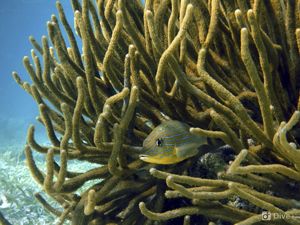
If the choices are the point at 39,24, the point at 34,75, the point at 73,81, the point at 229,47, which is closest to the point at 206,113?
the point at 229,47

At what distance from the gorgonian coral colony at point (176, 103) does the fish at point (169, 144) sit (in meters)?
0.13

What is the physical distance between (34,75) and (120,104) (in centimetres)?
77

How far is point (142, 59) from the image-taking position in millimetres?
2965

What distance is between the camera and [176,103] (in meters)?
2.88

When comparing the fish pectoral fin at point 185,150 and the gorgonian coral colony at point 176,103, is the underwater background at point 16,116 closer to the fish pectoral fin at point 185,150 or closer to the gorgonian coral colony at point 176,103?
the gorgonian coral colony at point 176,103

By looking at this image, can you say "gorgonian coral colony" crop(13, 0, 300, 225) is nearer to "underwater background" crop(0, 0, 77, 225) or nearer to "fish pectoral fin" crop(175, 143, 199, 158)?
"fish pectoral fin" crop(175, 143, 199, 158)

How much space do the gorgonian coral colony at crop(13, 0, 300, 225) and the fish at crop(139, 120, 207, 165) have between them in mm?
134

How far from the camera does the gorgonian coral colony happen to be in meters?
2.36

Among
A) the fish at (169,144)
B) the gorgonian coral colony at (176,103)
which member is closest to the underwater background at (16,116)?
the gorgonian coral colony at (176,103)

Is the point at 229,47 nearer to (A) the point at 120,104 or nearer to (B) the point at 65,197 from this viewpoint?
(A) the point at 120,104

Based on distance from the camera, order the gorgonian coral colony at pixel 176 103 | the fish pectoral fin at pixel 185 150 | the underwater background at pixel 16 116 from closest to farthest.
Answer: the gorgonian coral colony at pixel 176 103 < the fish pectoral fin at pixel 185 150 < the underwater background at pixel 16 116

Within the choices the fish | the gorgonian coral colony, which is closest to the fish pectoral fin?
the fish

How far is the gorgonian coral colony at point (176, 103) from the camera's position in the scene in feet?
7.75

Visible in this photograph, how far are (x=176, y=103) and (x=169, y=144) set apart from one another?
0.51 meters
